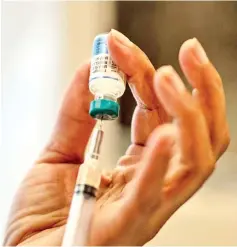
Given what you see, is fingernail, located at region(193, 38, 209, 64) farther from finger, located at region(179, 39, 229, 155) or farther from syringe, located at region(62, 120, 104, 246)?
syringe, located at region(62, 120, 104, 246)

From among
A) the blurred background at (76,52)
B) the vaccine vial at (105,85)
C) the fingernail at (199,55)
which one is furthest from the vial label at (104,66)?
the blurred background at (76,52)

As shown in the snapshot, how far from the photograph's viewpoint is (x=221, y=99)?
1.81 feet

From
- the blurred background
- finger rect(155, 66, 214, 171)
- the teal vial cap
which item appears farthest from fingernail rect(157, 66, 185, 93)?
the blurred background

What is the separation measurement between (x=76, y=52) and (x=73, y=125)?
41 centimetres

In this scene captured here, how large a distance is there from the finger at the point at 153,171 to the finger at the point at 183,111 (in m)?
0.02

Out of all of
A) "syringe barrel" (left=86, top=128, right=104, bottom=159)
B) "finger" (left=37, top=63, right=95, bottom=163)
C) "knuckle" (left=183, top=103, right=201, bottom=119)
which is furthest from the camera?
"finger" (left=37, top=63, right=95, bottom=163)

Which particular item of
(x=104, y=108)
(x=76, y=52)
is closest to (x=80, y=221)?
(x=104, y=108)

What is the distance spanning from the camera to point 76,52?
1.08 metres

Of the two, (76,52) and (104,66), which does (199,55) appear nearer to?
(104,66)

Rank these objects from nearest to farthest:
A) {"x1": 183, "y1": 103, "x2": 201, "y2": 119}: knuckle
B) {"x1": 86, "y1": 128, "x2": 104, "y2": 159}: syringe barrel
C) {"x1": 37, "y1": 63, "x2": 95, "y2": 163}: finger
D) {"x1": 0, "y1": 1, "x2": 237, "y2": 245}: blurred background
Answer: {"x1": 183, "y1": 103, "x2": 201, "y2": 119}: knuckle → {"x1": 86, "y1": 128, "x2": 104, "y2": 159}: syringe barrel → {"x1": 37, "y1": 63, "x2": 95, "y2": 163}: finger → {"x1": 0, "y1": 1, "x2": 237, "y2": 245}: blurred background

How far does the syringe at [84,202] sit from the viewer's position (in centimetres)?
54

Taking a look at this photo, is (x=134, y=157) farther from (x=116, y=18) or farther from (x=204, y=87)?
(x=116, y=18)

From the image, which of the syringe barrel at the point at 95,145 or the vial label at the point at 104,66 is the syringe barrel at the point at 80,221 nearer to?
the syringe barrel at the point at 95,145

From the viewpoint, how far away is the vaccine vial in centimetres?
60
